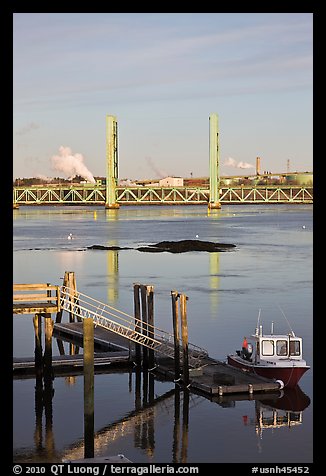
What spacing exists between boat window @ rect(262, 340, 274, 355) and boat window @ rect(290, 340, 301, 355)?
1.57 ft

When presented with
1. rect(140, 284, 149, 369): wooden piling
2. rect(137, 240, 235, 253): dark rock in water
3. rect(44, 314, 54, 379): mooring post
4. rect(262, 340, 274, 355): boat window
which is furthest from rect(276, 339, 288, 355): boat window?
rect(137, 240, 235, 253): dark rock in water

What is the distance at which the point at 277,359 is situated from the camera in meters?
23.0

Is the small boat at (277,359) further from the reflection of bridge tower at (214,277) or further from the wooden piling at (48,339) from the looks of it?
the reflection of bridge tower at (214,277)

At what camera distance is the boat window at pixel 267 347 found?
76.2 ft

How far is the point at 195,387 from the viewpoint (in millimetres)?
22031

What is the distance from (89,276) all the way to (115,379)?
33.1m

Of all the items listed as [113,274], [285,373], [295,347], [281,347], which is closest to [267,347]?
[281,347]

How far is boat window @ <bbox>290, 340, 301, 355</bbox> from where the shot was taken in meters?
23.1

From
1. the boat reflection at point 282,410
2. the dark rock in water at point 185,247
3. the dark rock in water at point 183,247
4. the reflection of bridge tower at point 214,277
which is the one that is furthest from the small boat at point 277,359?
the dark rock in water at point 185,247

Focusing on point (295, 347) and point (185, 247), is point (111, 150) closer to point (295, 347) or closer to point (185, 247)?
point (185, 247)

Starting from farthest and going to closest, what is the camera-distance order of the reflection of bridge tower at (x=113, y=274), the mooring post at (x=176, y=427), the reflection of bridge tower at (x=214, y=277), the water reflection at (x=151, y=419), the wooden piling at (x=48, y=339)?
the reflection of bridge tower at (x=113, y=274) → the reflection of bridge tower at (x=214, y=277) → the wooden piling at (x=48, y=339) → the water reflection at (x=151, y=419) → the mooring post at (x=176, y=427)

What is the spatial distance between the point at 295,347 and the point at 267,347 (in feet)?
2.30

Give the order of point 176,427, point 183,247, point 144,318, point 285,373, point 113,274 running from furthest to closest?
point 183,247 < point 113,274 < point 144,318 < point 285,373 < point 176,427

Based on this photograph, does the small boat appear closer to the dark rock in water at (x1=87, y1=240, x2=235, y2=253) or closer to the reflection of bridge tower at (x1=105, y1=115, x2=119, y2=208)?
the dark rock in water at (x1=87, y1=240, x2=235, y2=253)
